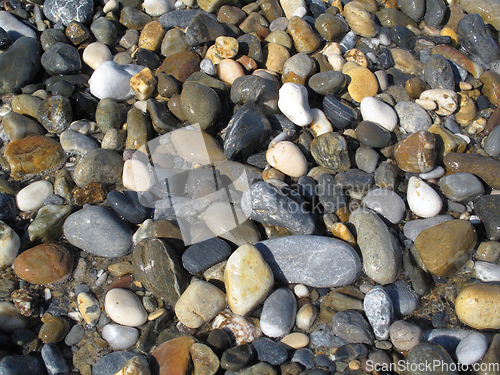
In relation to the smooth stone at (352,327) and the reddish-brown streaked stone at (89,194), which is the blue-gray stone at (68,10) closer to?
the reddish-brown streaked stone at (89,194)

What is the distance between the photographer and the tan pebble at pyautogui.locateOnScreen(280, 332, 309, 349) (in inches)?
98.0

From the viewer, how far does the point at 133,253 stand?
2816 mm

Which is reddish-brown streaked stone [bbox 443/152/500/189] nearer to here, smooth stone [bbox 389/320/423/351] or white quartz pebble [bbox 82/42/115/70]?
smooth stone [bbox 389/320/423/351]

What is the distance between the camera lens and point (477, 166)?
328cm

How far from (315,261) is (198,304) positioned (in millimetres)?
961

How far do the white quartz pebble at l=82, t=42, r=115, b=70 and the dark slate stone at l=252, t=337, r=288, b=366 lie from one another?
3639 millimetres

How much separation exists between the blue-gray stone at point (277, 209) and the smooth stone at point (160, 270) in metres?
0.76

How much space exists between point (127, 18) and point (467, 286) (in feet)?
15.8

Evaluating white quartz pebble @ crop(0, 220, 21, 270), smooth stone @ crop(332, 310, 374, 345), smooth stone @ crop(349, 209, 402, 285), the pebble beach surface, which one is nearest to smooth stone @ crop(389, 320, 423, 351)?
the pebble beach surface

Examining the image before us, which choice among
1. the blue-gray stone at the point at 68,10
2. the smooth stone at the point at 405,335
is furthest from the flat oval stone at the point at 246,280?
the blue-gray stone at the point at 68,10

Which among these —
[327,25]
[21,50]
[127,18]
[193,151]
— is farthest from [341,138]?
[21,50]

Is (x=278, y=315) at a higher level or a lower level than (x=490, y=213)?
lower

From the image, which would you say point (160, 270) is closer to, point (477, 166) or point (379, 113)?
point (379, 113)

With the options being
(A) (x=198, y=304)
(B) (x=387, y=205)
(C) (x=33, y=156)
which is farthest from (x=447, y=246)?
(C) (x=33, y=156)
